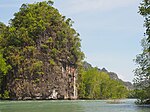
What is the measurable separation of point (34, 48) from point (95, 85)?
33.2 meters

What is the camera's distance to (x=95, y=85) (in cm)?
11475

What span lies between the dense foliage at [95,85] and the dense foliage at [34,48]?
1305cm

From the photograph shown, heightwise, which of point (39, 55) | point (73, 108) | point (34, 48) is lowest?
point (73, 108)

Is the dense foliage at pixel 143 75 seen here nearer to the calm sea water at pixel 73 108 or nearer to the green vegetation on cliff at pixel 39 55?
the calm sea water at pixel 73 108

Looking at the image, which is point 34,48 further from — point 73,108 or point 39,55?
point 73,108

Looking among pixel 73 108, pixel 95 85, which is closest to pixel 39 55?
pixel 95 85

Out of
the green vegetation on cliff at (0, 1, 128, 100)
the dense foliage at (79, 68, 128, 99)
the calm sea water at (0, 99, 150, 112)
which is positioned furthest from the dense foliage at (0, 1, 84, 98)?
the calm sea water at (0, 99, 150, 112)

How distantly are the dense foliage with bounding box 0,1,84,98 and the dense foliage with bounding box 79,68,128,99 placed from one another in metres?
13.0

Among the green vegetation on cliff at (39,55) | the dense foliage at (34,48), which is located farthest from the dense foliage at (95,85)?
the dense foliage at (34,48)

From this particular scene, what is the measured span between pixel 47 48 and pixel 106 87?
4031 cm

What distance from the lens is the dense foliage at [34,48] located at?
86.1 meters

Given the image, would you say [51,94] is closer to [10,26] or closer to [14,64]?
[14,64]

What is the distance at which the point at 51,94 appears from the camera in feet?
289

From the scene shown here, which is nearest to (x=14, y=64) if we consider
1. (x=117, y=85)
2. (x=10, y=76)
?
(x=10, y=76)
